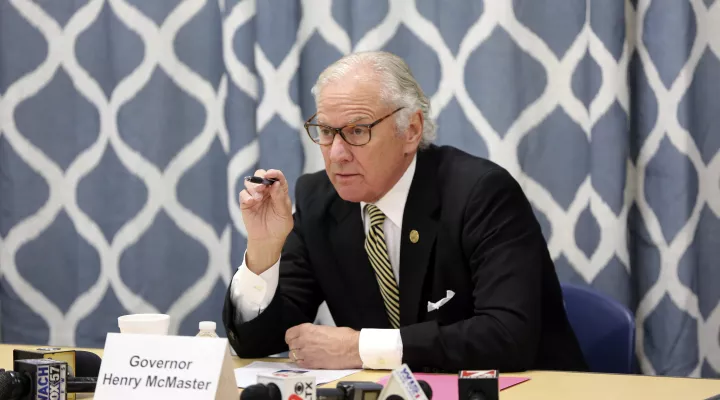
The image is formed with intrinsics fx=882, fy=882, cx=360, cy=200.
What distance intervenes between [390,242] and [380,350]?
1.57 feet

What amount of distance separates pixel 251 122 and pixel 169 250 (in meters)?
0.57

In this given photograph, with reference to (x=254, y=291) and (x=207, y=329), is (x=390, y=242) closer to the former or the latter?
(x=254, y=291)

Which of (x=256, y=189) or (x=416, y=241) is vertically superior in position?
(x=256, y=189)

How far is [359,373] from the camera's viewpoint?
176cm

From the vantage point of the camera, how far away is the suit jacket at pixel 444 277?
187 cm

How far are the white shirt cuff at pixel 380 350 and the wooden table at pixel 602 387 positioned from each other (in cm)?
6

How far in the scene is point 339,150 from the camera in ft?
7.11

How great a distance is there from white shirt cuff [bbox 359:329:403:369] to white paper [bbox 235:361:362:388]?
34mm

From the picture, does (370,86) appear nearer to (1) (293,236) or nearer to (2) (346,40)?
(1) (293,236)

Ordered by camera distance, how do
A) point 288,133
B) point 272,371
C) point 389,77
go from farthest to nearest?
point 288,133, point 389,77, point 272,371

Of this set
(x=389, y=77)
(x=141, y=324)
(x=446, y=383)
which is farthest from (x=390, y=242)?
(x=141, y=324)

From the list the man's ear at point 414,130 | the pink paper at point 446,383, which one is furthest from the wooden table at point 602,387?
the man's ear at point 414,130

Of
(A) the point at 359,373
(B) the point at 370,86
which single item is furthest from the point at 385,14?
(A) the point at 359,373

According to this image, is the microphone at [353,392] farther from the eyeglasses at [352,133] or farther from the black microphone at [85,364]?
the eyeglasses at [352,133]
